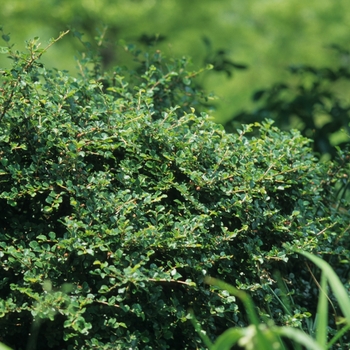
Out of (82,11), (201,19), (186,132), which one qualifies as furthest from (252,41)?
(186,132)

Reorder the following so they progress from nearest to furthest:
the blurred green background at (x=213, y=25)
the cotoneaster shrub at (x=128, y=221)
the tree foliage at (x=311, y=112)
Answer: the cotoneaster shrub at (x=128, y=221) < the tree foliage at (x=311, y=112) < the blurred green background at (x=213, y=25)

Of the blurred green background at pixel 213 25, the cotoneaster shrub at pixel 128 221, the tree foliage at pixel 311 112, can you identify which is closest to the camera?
the cotoneaster shrub at pixel 128 221

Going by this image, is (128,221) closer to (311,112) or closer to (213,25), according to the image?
(311,112)

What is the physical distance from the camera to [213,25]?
11.4 meters

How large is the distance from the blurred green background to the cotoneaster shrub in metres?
7.14

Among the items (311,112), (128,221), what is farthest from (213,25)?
(128,221)

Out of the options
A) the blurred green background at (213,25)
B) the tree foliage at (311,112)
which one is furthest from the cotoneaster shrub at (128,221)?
the blurred green background at (213,25)

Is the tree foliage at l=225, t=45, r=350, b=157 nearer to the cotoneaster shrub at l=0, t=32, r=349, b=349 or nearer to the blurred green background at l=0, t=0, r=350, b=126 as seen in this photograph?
Answer: the cotoneaster shrub at l=0, t=32, r=349, b=349

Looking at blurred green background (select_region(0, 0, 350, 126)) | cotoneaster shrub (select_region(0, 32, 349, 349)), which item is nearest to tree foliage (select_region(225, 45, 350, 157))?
cotoneaster shrub (select_region(0, 32, 349, 349))

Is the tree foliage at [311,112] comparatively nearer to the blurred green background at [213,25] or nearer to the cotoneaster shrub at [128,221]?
the cotoneaster shrub at [128,221]

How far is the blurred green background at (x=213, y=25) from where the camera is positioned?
1066 cm

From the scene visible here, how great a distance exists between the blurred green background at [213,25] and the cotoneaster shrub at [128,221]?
714cm

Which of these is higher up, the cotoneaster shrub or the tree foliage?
the tree foliage

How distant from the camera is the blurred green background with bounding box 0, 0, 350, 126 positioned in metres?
10.7
